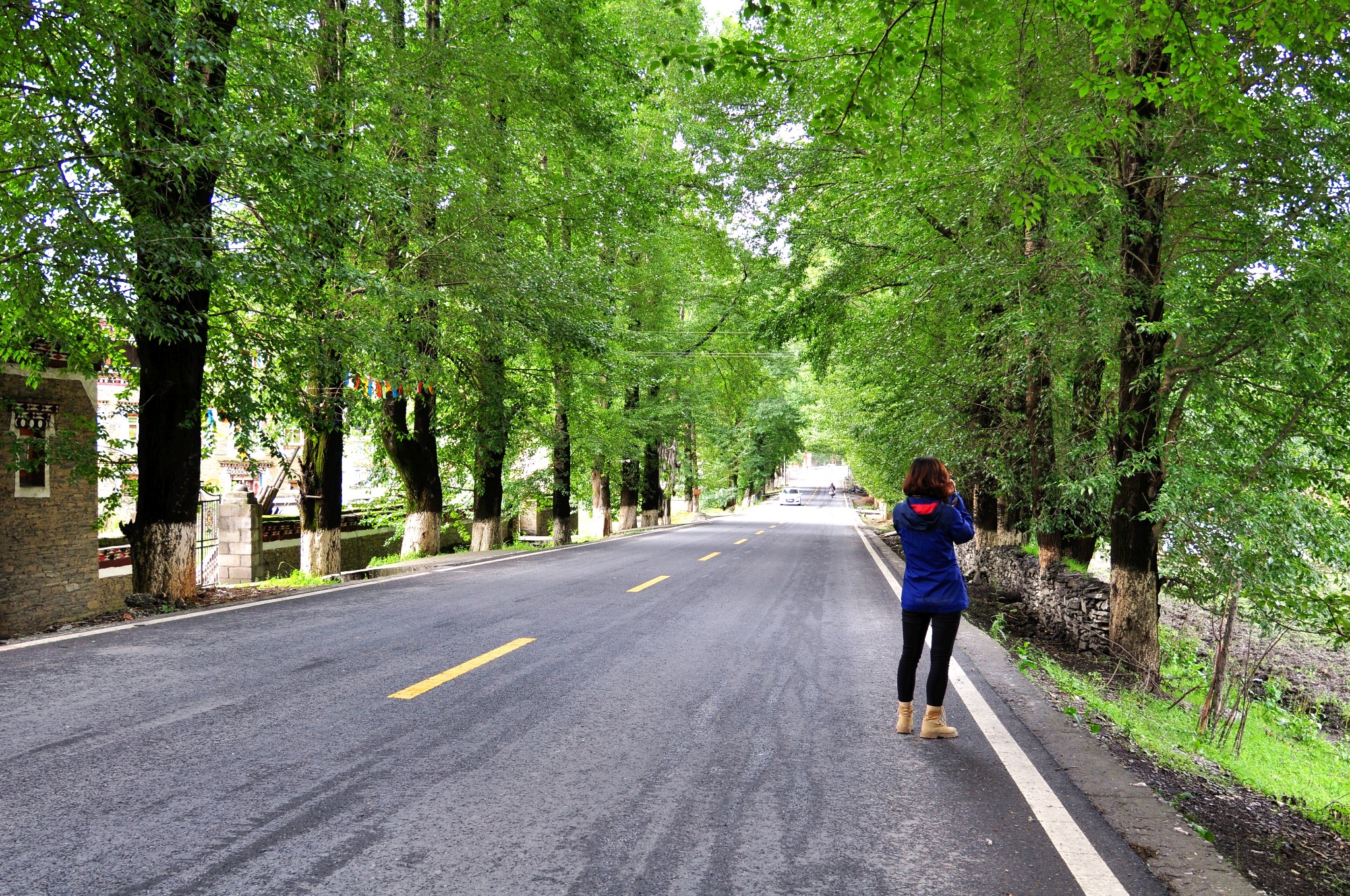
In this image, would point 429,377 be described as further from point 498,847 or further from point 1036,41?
point 498,847

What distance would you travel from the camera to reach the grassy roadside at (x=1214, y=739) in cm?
532

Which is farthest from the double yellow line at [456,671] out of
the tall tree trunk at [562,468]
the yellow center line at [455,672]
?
the tall tree trunk at [562,468]

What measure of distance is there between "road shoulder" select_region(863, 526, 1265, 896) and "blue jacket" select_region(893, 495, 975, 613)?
1.08m

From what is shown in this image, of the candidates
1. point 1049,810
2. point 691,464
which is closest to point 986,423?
point 1049,810

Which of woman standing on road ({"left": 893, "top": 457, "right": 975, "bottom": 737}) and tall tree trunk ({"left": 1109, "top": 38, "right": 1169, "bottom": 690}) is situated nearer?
woman standing on road ({"left": 893, "top": 457, "right": 975, "bottom": 737})

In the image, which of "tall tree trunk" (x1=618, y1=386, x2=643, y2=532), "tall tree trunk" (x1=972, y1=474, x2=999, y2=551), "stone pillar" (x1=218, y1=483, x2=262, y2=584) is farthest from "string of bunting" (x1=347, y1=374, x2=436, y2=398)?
"tall tree trunk" (x1=618, y1=386, x2=643, y2=532)

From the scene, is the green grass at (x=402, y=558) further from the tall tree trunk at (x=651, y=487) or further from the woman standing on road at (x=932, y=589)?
the woman standing on road at (x=932, y=589)

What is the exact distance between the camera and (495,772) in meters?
4.20

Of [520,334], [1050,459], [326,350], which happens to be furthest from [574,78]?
[1050,459]

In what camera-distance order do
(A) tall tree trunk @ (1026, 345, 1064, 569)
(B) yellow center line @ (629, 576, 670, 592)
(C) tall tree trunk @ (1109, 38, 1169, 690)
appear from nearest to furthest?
(C) tall tree trunk @ (1109, 38, 1169, 690) → (B) yellow center line @ (629, 576, 670, 592) → (A) tall tree trunk @ (1026, 345, 1064, 569)

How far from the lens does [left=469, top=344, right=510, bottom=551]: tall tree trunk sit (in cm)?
1694

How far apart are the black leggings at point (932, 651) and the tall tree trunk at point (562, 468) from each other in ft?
56.2

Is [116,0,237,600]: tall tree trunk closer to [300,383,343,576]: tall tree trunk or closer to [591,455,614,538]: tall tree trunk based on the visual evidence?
[300,383,343,576]: tall tree trunk

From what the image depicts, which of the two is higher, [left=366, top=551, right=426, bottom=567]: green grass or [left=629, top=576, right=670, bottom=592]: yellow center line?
[left=629, top=576, right=670, bottom=592]: yellow center line
